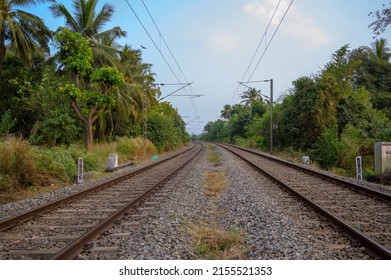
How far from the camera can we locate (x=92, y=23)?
2452 cm

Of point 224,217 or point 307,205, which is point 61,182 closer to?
point 224,217

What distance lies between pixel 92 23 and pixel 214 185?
18117mm

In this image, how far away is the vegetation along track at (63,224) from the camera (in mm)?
4629

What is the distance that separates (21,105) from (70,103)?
13.2 ft

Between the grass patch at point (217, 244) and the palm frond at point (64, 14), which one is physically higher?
the palm frond at point (64, 14)

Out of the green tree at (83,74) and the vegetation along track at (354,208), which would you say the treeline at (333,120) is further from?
the green tree at (83,74)

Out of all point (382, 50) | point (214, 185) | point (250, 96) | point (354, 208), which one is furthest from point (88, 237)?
point (250, 96)

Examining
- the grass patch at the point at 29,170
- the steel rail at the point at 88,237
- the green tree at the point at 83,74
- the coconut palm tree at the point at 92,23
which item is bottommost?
Result: the steel rail at the point at 88,237

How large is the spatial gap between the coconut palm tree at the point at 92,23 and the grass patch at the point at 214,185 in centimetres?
1361

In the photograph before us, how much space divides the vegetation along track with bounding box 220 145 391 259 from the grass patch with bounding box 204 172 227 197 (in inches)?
69.1

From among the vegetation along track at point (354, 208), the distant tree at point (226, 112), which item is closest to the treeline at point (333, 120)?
the vegetation along track at point (354, 208)

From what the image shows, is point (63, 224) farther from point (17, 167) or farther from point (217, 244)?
point (17, 167)

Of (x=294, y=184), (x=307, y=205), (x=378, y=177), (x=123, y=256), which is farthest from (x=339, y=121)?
(x=123, y=256)

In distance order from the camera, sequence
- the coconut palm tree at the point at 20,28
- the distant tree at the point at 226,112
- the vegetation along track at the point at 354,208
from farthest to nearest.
→ the distant tree at the point at 226,112, the coconut palm tree at the point at 20,28, the vegetation along track at the point at 354,208
